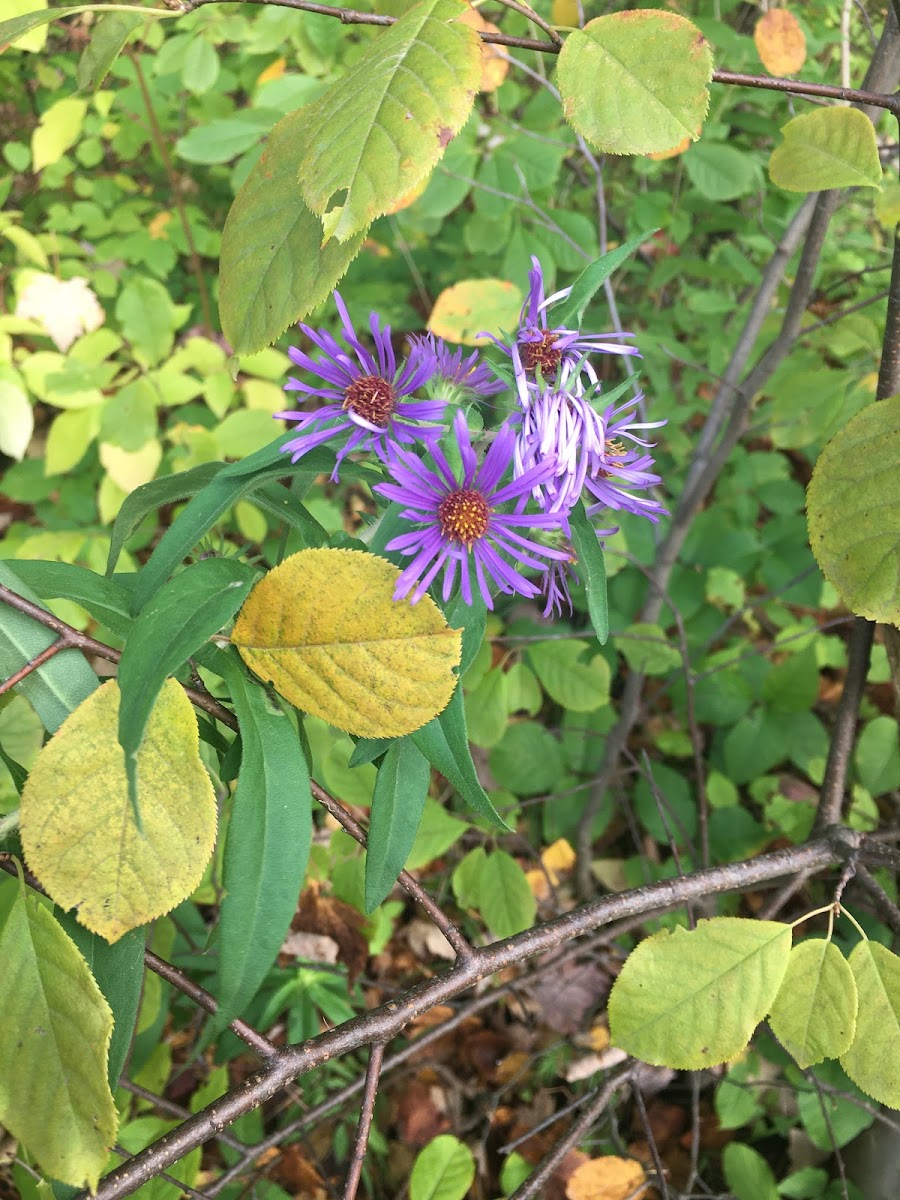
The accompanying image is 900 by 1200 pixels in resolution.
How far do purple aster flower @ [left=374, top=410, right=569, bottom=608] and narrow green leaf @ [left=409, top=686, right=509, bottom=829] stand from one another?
0.21 ft

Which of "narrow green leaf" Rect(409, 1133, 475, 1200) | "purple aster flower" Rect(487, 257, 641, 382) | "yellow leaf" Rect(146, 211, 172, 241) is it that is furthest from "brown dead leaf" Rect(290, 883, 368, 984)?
"yellow leaf" Rect(146, 211, 172, 241)

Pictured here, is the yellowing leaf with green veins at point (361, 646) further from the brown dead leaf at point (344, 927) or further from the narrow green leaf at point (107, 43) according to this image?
the brown dead leaf at point (344, 927)

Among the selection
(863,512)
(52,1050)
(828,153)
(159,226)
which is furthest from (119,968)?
(159,226)

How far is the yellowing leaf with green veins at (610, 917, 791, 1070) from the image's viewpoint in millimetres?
527

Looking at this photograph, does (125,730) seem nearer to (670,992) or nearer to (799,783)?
(670,992)

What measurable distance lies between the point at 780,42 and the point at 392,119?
2.80 feet

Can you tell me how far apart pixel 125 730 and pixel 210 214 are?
2121mm

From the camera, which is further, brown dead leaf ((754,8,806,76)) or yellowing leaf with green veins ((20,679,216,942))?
brown dead leaf ((754,8,806,76))

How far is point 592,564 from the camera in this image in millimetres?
471

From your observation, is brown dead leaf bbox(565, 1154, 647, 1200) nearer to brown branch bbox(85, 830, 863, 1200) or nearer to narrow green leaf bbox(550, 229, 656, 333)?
brown branch bbox(85, 830, 863, 1200)

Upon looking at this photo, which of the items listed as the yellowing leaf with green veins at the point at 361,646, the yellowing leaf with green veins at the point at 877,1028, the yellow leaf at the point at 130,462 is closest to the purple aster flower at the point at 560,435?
the yellowing leaf with green veins at the point at 361,646

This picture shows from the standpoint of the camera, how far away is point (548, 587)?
0.56 meters

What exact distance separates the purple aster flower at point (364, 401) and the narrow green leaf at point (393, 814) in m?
0.17

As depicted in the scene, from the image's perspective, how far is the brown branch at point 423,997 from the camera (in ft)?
1.29
